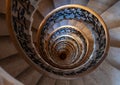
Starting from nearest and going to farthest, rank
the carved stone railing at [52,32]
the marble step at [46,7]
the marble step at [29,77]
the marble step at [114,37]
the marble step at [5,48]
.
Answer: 1. the carved stone railing at [52,32]
2. the marble step at [5,48]
3. the marble step at [29,77]
4. the marble step at [114,37]
5. the marble step at [46,7]

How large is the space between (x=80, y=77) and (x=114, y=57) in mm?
803

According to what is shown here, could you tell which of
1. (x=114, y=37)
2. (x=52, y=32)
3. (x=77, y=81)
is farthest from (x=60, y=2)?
(x=77, y=81)

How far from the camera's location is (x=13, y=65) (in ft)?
9.22

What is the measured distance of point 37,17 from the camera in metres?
4.49

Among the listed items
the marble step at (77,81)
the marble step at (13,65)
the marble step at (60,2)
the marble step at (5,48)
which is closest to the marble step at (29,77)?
the marble step at (13,65)

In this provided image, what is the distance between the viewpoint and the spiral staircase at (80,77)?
277 cm

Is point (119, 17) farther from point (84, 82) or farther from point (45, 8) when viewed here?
point (45, 8)

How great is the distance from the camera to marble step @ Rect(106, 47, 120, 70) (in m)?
3.52

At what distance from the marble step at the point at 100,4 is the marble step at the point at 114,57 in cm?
94

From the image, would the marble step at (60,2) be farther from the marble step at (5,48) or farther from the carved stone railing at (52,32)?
the marble step at (5,48)

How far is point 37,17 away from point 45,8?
1.08 ft

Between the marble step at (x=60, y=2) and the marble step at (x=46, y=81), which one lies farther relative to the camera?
the marble step at (x=60, y=2)

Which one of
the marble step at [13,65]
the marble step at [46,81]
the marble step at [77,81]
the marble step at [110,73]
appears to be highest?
the marble step at [110,73]

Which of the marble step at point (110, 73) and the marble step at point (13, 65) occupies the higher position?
the marble step at point (110, 73)
